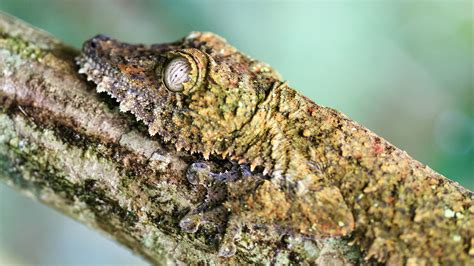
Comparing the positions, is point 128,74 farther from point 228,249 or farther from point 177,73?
point 228,249

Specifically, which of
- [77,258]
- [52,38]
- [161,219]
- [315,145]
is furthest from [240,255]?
[77,258]

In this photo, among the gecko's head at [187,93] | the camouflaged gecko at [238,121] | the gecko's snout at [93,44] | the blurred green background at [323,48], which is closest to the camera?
the camouflaged gecko at [238,121]

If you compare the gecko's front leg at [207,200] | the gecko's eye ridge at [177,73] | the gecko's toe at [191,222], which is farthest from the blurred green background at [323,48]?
the gecko's toe at [191,222]

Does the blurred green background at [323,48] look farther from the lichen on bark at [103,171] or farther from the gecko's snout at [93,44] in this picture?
the lichen on bark at [103,171]

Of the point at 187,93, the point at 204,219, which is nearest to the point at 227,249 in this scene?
the point at 204,219

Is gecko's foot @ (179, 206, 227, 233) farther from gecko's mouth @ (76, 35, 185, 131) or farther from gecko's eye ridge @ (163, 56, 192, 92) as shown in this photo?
gecko's eye ridge @ (163, 56, 192, 92)

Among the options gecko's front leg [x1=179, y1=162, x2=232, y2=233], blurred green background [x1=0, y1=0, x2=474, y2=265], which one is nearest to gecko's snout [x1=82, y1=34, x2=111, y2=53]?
gecko's front leg [x1=179, y1=162, x2=232, y2=233]
